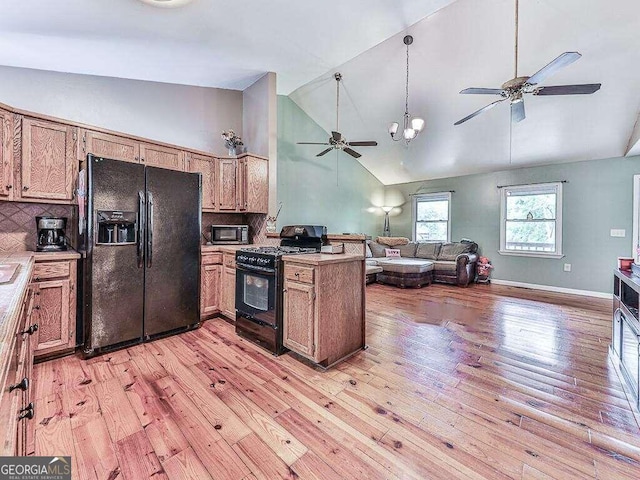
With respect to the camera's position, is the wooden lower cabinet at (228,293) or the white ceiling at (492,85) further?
the wooden lower cabinet at (228,293)

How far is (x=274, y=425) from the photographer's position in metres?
1.67

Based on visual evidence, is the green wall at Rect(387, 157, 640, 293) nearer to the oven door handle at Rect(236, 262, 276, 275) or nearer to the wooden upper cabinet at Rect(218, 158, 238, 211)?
the wooden upper cabinet at Rect(218, 158, 238, 211)

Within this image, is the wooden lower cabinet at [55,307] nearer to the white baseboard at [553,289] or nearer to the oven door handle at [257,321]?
the oven door handle at [257,321]

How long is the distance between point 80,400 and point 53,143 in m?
2.23

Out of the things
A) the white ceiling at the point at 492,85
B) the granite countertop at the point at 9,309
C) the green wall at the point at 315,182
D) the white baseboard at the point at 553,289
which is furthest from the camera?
the green wall at the point at 315,182

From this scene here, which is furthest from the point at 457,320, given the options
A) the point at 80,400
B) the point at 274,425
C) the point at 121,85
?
the point at 121,85

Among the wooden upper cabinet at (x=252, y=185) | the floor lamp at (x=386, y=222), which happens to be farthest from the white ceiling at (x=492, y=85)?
the wooden upper cabinet at (x=252, y=185)

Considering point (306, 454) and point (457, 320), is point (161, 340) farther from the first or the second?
point (457, 320)

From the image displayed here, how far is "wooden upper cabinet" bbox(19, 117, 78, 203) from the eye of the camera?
2.45m

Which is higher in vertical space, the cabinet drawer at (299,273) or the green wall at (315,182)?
the green wall at (315,182)

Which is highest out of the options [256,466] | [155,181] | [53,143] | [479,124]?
[479,124]

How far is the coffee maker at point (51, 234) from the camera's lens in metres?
2.56

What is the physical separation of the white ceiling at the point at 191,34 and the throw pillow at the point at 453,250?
4470 millimetres

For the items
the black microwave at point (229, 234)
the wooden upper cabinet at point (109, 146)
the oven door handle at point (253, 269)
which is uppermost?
the wooden upper cabinet at point (109, 146)
